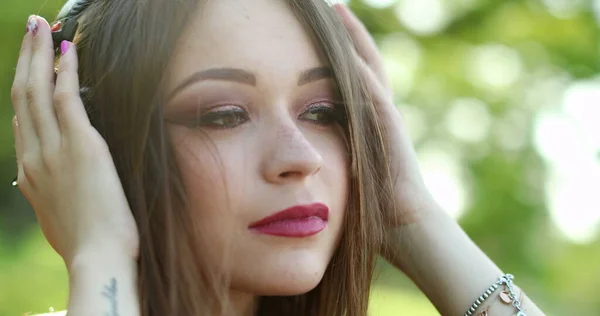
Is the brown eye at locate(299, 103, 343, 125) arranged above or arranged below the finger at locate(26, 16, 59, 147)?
above

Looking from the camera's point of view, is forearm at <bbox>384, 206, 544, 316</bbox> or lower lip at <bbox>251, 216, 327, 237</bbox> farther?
forearm at <bbox>384, 206, 544, 316</bbox>

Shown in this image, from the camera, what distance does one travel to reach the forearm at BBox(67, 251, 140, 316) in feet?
4.95

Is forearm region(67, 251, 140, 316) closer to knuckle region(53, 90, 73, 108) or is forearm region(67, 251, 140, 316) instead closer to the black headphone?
knuckle region(53, 90, 73, 108)

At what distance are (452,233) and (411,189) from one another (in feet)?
0.49

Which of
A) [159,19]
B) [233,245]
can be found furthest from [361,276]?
[159,19]

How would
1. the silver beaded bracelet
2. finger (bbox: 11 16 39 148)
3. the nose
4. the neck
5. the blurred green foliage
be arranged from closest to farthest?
1. the nose
2. finger (bbox: 11 16 39 148)
3. the neck
4. the silver beaded bracelet
5. the blurred green foliage

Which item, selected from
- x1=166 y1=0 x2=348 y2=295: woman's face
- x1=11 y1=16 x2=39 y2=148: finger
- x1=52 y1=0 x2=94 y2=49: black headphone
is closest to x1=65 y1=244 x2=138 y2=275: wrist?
x1=166 y1=0 x2=348 y2=295: woman's face

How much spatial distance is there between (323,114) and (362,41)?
0.43 meters

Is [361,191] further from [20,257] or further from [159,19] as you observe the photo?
[20,257]

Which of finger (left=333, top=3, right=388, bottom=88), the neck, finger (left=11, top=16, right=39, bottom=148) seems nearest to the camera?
finger (left=11, top=16, right=39, bottom=148)

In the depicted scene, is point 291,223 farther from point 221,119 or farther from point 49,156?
point 49,156

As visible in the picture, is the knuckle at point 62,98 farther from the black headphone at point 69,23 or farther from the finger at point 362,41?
the finger at point 362,41

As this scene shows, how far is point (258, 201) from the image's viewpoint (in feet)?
5.32

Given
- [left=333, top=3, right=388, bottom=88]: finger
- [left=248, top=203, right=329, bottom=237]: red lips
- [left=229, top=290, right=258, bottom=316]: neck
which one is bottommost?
[left=229, top=290, right=258, bottom=316]: neck
